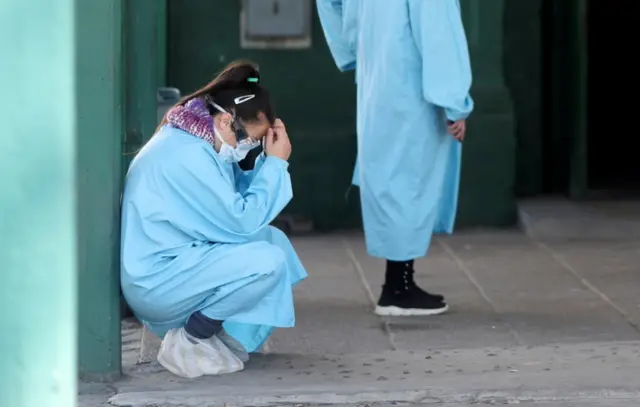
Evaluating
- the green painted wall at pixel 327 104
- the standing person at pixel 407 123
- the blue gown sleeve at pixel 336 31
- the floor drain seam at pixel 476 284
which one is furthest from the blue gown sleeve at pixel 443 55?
the green painted wall at pixel 327 104

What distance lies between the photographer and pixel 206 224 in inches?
182

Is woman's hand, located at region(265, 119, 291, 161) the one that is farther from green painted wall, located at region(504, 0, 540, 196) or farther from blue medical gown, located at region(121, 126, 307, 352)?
green painted wall, located at region(504, 0, 540, 196)

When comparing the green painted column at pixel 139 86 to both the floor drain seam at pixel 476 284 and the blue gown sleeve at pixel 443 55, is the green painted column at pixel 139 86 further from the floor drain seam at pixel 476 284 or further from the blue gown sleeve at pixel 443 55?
the floor drain seam at pixel 476 284

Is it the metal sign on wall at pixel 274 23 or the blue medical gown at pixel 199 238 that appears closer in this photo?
the blue medical gown at pixel 199 238

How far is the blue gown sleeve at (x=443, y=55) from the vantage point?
18.0ft

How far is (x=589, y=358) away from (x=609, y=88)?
26.6 feet

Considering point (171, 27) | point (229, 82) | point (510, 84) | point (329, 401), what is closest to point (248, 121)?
point (229, 82)

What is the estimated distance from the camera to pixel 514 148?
26.3ft

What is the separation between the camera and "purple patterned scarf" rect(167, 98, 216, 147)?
15.3 ft

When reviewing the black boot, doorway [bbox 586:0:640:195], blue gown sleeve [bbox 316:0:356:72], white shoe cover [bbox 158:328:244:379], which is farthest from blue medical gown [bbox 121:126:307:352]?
doorway [bbox 586:0:640:195]

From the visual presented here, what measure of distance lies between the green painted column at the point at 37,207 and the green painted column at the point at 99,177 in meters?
2.37

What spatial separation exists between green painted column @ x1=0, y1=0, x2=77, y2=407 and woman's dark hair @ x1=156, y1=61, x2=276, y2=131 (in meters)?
2.56

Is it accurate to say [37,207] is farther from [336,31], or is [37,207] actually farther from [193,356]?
[336,31]

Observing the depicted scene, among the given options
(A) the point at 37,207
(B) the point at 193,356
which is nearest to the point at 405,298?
(B) the point at 193,356
